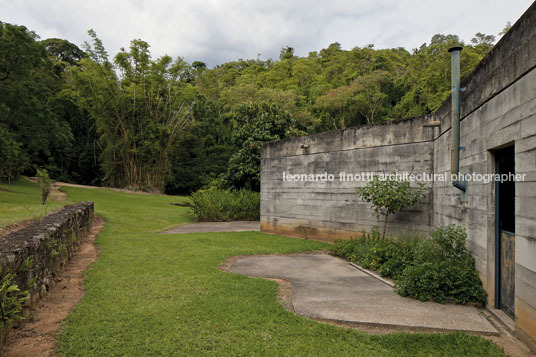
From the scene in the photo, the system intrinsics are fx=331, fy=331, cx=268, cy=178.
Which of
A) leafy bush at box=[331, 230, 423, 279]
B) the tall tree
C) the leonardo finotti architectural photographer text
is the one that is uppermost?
the tall tree

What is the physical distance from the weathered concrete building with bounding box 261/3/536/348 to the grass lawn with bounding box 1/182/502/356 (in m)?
0.97

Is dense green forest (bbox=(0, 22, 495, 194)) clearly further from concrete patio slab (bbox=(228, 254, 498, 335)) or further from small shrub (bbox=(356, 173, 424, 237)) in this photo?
concrete patio slab (bbox=(228, 254, 498, 335))

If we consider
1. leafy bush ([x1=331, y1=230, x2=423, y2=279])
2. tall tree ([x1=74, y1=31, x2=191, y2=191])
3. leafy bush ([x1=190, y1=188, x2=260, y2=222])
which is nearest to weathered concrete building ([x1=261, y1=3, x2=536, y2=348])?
leafy bush ([x1=331, y1=230, x2=423, y2=279])

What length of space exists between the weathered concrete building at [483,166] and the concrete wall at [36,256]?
188 inches

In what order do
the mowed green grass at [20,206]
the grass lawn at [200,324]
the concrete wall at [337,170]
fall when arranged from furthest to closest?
the mowed green grass at [20,206], the concrete wall at [337,170], the grass lawn at [200,324]

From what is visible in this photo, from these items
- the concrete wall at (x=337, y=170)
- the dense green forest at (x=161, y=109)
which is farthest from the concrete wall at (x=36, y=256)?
the dense green forest at (x=161, y=109)

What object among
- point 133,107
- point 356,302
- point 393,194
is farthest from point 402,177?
point 133,107

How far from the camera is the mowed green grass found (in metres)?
8.15

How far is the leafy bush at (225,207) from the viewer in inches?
567

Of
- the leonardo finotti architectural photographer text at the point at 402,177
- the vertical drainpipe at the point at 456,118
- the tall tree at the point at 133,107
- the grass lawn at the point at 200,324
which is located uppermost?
the tall tree at the point at 133,107

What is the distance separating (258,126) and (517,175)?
14.8 m

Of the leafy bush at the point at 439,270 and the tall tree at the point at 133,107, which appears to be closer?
the leafy bush at the point at 439,270

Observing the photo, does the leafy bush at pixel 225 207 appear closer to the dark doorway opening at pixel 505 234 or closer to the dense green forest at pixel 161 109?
the dense green forest at pixel 161 109

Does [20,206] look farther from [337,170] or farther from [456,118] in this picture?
[456,118]
